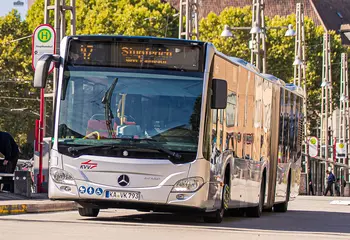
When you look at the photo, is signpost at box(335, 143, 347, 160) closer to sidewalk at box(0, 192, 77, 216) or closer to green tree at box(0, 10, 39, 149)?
green tree at box(0, 10, 39, 149)

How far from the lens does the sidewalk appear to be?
19.3m

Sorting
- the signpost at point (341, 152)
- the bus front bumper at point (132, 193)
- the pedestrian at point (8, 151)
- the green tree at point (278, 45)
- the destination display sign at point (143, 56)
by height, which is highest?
the green tree at point (278, 45)

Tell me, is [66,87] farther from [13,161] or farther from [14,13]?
[14,13]

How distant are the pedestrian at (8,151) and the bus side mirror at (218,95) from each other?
295 inches

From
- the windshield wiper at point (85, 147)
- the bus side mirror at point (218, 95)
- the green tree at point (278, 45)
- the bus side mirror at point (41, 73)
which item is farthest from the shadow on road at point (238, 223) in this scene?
the green tree at point (278, 45)

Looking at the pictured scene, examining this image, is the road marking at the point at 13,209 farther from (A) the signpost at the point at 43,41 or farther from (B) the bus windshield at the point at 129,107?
(A) the signpost at the point at 43,41

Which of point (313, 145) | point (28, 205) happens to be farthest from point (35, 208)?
point (313, 145)

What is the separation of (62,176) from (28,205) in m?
3.33

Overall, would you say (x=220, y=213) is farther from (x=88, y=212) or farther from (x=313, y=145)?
(x=313, y=145)

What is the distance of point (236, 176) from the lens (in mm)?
20125

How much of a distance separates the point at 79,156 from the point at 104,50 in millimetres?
1663

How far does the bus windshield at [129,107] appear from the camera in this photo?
54.5 feet

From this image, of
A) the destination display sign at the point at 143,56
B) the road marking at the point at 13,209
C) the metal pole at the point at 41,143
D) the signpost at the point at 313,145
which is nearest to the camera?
the destination display sign at the point at 143,56

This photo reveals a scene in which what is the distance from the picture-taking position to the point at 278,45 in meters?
89.5
